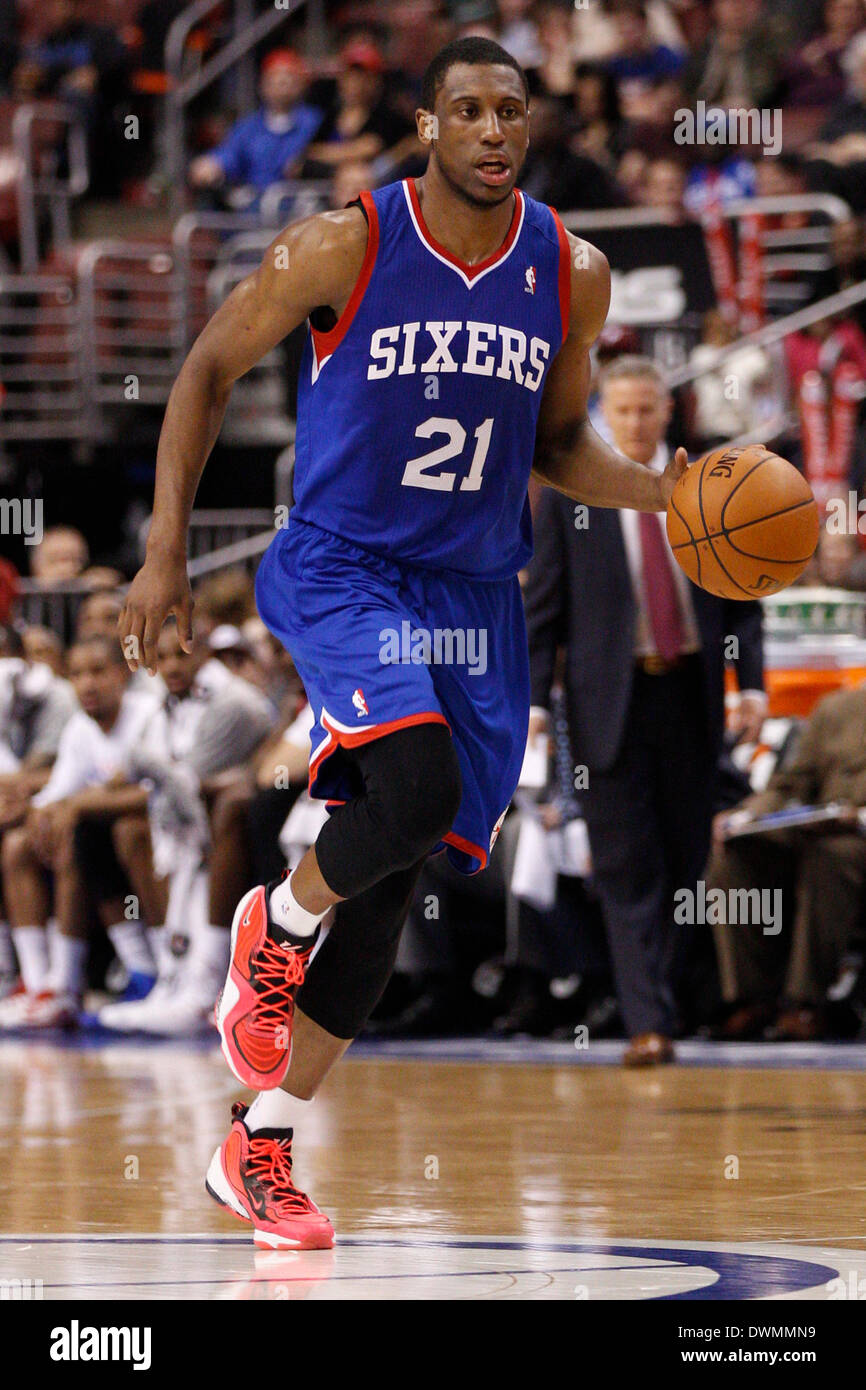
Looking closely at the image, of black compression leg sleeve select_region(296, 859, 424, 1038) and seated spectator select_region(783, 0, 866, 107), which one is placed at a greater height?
seated spectator select_region(783, 0, 866, 107)

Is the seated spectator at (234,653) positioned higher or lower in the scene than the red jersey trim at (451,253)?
lower

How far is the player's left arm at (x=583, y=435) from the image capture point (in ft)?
13.0

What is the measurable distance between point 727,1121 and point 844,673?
10.4 ft

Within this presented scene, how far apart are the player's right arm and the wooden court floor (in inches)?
41.0

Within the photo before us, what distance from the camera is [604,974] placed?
7707 millimetres

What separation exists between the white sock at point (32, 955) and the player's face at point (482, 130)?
5778 millimetres

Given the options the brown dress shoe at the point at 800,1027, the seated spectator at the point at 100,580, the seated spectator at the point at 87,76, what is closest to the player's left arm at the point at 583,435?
the brown dress shoe at the point at 800,1027

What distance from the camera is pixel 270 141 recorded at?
13.7 meters

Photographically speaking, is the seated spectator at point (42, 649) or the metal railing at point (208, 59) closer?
the seated spectator at point (42, 649)

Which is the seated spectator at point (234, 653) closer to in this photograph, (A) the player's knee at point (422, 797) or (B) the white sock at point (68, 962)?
(B) the white sock at point (68, 962)

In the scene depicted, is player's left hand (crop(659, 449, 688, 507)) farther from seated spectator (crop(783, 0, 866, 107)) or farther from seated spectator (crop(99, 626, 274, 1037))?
seated spectator (crop(783, 0, 866, 107))

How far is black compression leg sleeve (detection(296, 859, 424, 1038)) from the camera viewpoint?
12.0 ft

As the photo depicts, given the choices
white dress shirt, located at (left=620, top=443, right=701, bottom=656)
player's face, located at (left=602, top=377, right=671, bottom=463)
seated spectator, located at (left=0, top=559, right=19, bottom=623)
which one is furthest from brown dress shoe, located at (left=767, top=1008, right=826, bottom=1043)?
seated spectator, located at (left=0, top=559, right=19, bottom=623)

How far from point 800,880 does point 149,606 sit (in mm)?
4112
